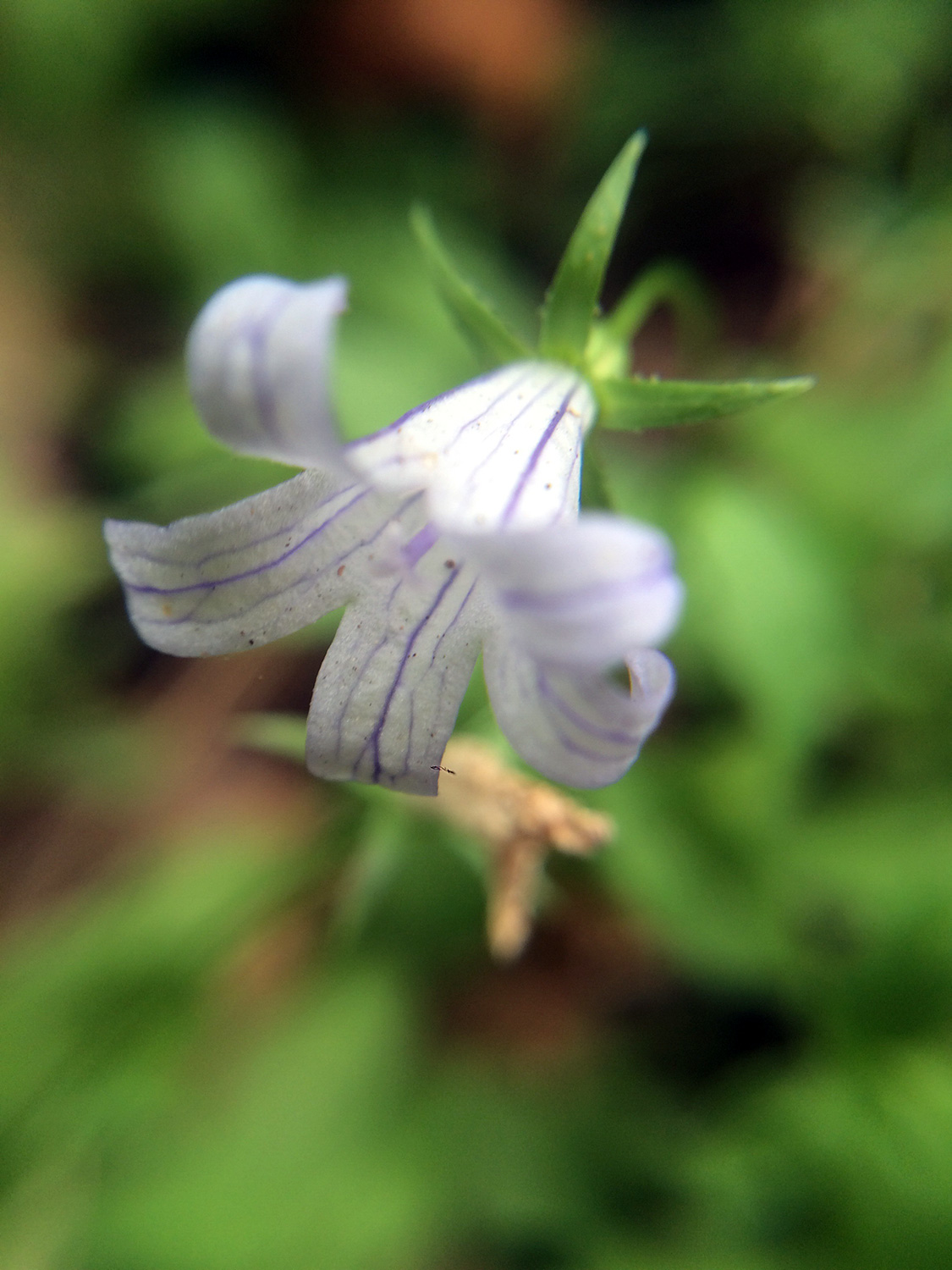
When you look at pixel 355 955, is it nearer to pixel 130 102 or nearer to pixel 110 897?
pixel 110 897

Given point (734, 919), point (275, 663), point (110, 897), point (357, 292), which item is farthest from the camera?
point (357, 292)

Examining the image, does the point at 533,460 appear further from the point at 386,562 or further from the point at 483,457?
the point at 386,562

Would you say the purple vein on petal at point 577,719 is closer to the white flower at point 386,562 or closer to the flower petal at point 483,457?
the white flower at point 386,562

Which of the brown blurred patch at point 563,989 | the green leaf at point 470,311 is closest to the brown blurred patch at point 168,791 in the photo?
the brown blurred patch at point 563,989

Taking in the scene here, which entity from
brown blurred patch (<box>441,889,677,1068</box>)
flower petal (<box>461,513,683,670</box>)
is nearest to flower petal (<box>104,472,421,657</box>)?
flower petal (<box>461,513,683,670</box>)

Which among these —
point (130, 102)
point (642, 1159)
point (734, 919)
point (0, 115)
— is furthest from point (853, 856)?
point (0, 115)

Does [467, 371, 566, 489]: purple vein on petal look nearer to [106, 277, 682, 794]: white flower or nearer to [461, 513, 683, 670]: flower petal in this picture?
[106, 277, 682, 794]: white flower

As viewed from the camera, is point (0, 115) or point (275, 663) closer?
point (275, 663)
